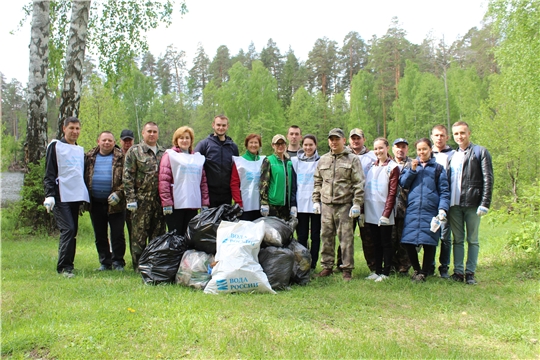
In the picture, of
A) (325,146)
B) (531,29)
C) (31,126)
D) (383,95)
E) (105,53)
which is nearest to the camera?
(31,126)

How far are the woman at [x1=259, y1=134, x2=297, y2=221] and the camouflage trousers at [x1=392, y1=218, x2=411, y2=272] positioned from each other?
5.11 feet

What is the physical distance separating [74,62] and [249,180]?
597 cm

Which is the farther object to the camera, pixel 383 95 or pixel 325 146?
pixel 383 95

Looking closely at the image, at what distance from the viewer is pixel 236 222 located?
494 cm

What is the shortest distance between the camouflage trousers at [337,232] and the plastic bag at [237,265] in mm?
1339

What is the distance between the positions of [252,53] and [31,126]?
43898 mm

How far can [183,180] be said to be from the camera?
5.47 m

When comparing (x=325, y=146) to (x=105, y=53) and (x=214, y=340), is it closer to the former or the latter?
(x=105, y=53)

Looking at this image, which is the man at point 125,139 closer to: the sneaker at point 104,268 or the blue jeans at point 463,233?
the sneaker at point 104,268

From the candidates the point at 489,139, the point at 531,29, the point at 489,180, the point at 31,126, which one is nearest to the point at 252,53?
the point at 489,139

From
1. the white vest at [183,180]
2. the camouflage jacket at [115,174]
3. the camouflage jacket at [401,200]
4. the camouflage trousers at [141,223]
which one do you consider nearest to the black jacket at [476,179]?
the camouflage jacket at [401,200]

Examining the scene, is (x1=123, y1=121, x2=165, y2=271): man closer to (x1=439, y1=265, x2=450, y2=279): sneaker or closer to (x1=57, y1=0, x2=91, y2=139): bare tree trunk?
(x1=439, y1=265, x2=450, y2=279): sneaker

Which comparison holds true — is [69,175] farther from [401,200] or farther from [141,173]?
[401,200]

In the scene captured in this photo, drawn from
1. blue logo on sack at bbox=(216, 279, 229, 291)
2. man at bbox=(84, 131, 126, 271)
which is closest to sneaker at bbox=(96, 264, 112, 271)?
man at bbox=(84, 131, 126, 271)
